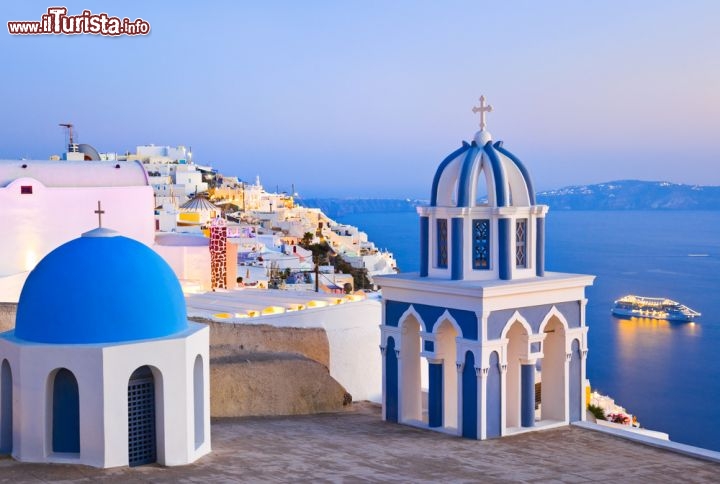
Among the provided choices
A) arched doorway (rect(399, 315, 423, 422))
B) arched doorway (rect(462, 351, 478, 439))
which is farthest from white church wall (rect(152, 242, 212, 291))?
arched doorway (rect(462, 351, 478, 439))

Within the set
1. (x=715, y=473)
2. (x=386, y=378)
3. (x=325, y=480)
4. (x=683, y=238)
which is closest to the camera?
(x=325, y=480)

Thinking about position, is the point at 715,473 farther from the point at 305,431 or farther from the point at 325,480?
the point at 305,431

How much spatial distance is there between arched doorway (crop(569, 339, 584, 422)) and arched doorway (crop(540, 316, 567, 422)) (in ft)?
0.54

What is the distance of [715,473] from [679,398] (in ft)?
121

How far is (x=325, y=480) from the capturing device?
33.2ft

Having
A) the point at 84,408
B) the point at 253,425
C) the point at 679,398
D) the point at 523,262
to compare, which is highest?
the point at 523,262

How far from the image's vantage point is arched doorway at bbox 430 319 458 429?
13312mm

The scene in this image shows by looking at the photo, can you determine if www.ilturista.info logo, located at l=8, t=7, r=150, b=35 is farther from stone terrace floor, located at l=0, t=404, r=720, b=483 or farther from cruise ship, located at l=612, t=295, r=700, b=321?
cruise ship, located at l=612, t=295, r=700, b=321

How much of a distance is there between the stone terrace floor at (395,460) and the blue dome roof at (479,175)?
11.1 feet

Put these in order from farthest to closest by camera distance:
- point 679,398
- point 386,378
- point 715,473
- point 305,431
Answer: point 679,398
point 386,378
point 305,431
point 715,473

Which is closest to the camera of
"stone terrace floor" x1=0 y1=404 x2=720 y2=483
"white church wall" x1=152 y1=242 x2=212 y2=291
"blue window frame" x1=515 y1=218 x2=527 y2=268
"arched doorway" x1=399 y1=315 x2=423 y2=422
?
"stone terrace floor" x1=0 y1=404 x2=720 y2=483

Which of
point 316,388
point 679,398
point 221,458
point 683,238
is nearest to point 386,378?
point 316,388

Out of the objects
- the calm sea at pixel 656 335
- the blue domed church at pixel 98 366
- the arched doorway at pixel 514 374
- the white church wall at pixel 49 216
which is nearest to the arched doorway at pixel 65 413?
the blue domed church at pixel 98 366

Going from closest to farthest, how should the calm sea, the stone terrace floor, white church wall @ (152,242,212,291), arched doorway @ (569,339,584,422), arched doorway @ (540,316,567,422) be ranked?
the stone terrace floor, arched doorway @ (540,316,567,422), arched doorway @ (569,339,584,422), white church wall @ (152,242,212,291), the calm sea
